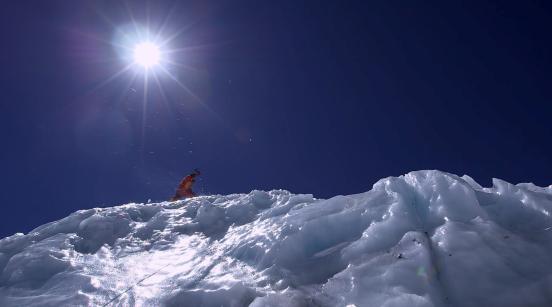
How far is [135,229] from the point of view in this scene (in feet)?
24.4

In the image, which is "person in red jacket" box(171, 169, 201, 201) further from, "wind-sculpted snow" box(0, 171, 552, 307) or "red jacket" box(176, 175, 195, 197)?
"wind-sculpted snow" box(0, 171, 552, 307)

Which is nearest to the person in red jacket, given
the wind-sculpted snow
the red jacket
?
the red jacket

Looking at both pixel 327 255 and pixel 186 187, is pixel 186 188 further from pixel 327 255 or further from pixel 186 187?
pixel 327 255

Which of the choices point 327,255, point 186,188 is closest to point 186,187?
point 186,188

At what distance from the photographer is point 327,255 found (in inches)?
199

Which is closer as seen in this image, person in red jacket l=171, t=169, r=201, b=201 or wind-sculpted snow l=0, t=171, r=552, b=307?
wind-sculpted snow l=0, t=171, r=552, b=307

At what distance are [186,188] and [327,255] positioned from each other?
453 inches

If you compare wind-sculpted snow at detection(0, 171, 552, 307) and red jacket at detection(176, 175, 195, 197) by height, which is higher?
red jacket at detection(176, 175, 195, 197)

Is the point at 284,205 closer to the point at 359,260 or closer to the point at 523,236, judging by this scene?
the point at 359,260

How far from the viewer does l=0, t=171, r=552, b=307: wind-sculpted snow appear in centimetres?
392

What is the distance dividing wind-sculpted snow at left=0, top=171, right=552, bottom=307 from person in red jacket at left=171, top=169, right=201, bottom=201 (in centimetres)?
797

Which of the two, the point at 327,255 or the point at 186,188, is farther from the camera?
the point at 186,188

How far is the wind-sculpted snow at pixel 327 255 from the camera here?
3.92m

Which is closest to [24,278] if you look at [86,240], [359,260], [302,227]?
[86,240]
